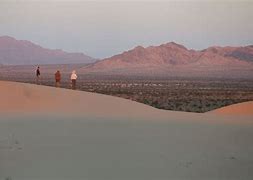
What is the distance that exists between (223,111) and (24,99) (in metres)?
10.1

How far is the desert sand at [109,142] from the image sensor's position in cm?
962

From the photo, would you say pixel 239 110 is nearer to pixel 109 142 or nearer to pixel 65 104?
pixel 65 104

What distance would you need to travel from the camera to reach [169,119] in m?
17.7

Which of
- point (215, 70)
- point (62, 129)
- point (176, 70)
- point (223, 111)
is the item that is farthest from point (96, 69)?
point (62, 129)

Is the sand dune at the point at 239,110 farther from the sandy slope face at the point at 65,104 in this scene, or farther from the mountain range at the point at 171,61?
the mountain range at the point at 171,61

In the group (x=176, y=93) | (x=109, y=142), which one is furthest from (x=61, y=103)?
(x=176, y=93)

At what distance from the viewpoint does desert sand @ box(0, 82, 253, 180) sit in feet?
31.6

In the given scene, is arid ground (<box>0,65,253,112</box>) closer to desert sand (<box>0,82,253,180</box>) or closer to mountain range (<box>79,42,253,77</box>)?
desert sand (<box>0,82,253,180</box>)

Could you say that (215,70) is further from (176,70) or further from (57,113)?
(57,113)

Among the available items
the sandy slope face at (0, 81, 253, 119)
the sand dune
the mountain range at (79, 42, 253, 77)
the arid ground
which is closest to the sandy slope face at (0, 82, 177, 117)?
the sandy slope face at (0, 81, 253, 119)

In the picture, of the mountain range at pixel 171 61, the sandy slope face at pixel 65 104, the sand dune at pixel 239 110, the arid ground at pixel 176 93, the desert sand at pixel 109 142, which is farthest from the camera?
the mountain range at pixel 171 61

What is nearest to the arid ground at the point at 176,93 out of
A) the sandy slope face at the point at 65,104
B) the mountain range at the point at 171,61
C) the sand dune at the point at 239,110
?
the sand dune at the point at 239,110

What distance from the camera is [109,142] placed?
11922 mm

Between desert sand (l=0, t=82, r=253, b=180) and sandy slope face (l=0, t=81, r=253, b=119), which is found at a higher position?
sandy slope face (l=0, t=81, r=253, b=119)
